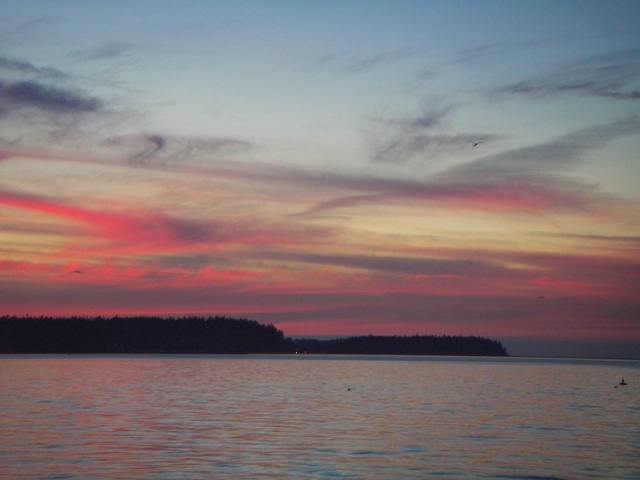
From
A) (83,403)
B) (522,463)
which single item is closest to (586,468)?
(522,463)

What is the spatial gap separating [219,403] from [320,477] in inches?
1240

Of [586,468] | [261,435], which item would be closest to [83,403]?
[261,435]

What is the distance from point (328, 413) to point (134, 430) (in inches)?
568

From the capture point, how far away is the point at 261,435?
132 feet

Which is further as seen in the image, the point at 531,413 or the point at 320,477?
the point at 531,413

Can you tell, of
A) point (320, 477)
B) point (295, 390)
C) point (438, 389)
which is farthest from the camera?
point (438, 389)

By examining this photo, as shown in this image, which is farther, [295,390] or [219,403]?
[295,390]

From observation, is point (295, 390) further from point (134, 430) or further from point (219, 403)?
point (134, 430)

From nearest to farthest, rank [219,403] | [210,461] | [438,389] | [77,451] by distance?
[210,461] → [77,451] → [219,403] → [438,389]

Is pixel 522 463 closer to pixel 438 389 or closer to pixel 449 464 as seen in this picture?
pixel 449 464

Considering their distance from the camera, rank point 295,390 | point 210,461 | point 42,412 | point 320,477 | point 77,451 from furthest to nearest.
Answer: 1. point 295,390
2. point 42,412
3. point 77,451
4. point 210,461
5. point 320,477

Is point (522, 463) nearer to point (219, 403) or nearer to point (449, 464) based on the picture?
point (449, 464)

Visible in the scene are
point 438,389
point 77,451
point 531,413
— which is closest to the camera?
point 77,451

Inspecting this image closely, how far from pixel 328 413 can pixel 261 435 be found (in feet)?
40.9
